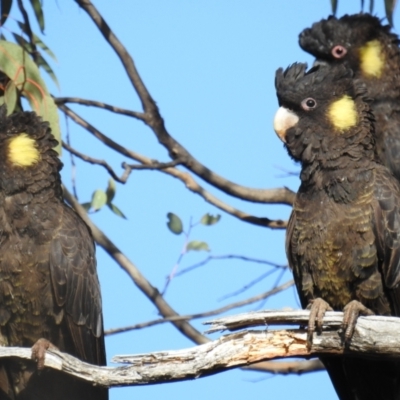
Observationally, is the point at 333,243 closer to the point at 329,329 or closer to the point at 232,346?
the point at 329,329

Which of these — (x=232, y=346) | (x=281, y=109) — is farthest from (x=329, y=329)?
(x=281, y=109)

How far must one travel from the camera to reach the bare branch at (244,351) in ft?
11.4

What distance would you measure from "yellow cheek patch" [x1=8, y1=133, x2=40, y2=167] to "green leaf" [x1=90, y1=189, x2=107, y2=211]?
130cm

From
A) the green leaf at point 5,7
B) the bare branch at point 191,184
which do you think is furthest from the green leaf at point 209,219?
the green leaf at point 5,7

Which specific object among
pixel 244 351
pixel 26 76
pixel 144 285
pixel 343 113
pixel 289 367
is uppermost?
pixel 26 76

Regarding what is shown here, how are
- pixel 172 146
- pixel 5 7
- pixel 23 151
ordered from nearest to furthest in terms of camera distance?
pixel 23 151 → pixel 5 7 → pixel 172 146

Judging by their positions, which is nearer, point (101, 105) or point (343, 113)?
point (343, 113)

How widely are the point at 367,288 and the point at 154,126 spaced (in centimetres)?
215

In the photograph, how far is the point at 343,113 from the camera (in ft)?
14.0

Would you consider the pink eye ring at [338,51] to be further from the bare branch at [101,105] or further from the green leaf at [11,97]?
the green leaf at [11,97]

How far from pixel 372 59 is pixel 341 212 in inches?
62.6

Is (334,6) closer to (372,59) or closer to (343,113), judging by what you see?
(372,59)

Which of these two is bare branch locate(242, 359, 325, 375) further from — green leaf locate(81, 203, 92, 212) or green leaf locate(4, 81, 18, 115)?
green leaf locate(4, 81, 18, 115)

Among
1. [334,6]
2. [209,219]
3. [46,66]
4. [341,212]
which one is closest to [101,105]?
[46,66]
